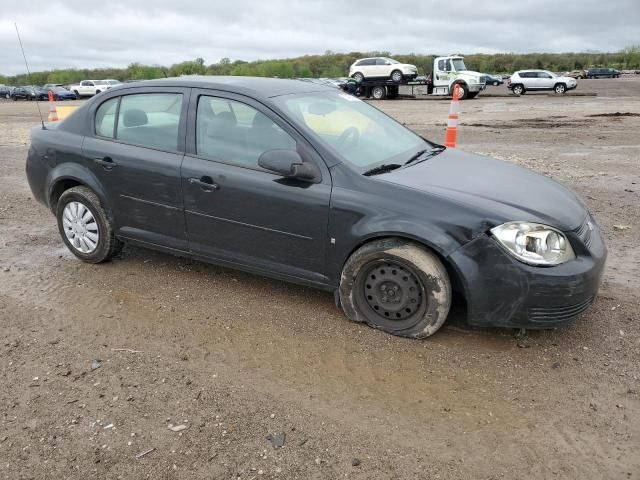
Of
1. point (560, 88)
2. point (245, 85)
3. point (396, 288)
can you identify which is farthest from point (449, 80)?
point (396, 288)

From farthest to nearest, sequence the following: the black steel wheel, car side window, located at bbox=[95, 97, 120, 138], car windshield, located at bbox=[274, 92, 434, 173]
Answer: car side window, located at bbox=[95, 97, 120, 138] < car windshield, located at bbox=[274, 92, 434, 173] < the black steel wheel

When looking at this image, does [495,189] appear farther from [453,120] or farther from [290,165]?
[453,120]

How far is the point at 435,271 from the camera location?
3.36 m

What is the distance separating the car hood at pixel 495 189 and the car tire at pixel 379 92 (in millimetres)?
28000

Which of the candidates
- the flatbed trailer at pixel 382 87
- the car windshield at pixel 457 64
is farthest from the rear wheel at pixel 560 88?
the flatbed trailer at pixel 382 87

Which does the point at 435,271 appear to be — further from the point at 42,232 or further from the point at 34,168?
the point at 42,232

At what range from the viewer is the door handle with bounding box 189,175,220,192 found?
3.96 meters

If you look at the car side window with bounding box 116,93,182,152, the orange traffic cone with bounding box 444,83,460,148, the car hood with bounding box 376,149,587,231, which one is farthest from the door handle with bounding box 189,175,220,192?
the orange traffic cone with bounding box 444,83,460,148

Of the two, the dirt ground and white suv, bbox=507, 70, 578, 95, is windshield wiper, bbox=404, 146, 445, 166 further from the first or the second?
white suv, bbox=507, 70, 578, 95

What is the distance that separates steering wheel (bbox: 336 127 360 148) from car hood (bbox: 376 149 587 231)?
405 mm

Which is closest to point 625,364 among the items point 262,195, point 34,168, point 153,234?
point 262,195

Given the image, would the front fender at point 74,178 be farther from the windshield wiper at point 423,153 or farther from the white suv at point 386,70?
the white suv at point 386,70

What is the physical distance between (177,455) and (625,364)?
8.52ft

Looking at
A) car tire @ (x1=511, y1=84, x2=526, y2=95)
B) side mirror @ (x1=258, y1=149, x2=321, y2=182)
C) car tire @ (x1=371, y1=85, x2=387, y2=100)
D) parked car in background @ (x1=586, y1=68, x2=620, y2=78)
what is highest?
side mirror @ (x1=258, y1=149, x2=321, y2=182)
